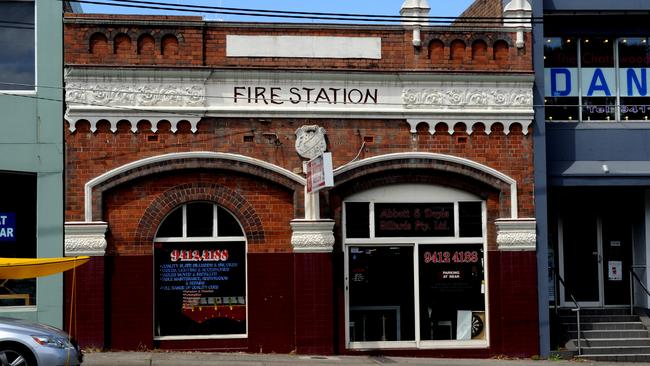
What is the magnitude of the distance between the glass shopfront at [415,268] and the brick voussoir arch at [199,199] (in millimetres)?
1671

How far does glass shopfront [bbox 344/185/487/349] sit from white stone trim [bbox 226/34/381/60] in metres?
2.47

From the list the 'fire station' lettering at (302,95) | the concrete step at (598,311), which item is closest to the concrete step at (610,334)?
the concrete step at (598,311)

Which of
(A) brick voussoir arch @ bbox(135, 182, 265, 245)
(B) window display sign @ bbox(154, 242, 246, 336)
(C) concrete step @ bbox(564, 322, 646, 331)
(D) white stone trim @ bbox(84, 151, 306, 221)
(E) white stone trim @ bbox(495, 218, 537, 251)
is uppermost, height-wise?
(D) white stone trim @ bbox(84, 151, 306, 221)

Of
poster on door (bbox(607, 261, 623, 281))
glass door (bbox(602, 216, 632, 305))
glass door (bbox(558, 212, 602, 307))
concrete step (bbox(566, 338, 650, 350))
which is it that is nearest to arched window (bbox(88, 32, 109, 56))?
glass door (bbox(558, 212, 602, 307))

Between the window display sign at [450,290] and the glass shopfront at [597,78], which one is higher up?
the glass shopfront at [597,78]

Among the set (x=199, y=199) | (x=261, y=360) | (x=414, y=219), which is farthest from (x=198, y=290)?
(x=414, y=219)

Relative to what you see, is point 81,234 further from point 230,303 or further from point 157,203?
point 230,303

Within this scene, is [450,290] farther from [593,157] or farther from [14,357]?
[14,357]

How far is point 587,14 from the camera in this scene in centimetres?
1850

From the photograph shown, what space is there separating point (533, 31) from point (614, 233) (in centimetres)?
470

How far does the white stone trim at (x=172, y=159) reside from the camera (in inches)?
651

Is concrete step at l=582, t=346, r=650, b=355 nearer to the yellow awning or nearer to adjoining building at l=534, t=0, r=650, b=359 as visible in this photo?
adjoining building at l=534, t=0, r=650, b=359

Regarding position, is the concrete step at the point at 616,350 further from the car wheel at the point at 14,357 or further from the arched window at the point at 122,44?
the car wheel at the point at 14,357

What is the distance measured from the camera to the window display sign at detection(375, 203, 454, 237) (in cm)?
1759
